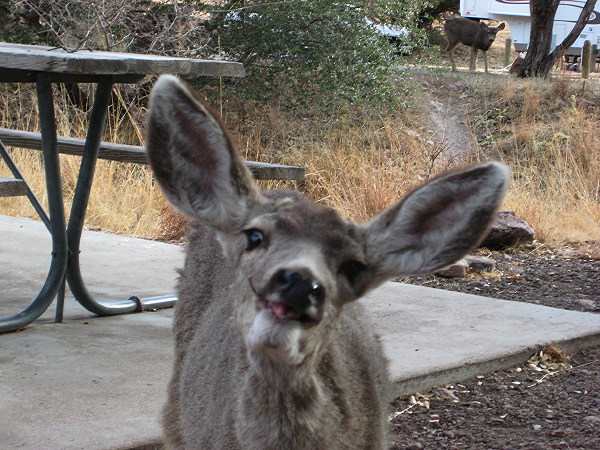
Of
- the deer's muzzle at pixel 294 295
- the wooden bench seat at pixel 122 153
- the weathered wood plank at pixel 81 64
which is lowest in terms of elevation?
the wooden bench seat at pixel 122 153

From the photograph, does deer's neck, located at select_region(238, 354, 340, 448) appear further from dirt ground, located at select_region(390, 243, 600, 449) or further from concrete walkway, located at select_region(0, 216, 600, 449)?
dirt ground, located at select_region(390, 243, 600, 449)

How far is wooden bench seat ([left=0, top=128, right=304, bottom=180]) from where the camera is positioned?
5.23 m

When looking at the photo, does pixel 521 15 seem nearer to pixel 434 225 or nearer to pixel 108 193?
pixel 108 193

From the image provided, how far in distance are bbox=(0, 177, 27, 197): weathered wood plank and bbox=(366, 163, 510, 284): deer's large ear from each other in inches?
91.7

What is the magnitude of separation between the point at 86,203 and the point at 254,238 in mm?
2700

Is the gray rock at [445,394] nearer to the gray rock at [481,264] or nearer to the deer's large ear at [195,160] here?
the deer's large ear at [195,160]

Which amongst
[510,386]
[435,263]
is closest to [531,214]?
[510,386]

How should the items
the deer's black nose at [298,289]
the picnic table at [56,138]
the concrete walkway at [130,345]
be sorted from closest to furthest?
the deer's black nose at [298,289] < the concrete walkway at [130,345] < the picnic table at [56,138]

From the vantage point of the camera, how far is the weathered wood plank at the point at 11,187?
4.27m

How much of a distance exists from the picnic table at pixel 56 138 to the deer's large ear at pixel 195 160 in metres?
1.72

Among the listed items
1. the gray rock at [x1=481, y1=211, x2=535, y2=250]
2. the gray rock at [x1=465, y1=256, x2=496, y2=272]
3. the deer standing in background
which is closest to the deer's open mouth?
the gray rock at [x1=465, y1=256, x2=496, y2=272]

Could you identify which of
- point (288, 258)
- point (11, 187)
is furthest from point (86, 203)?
point (288, 258)

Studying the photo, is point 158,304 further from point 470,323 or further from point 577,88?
point 577,88

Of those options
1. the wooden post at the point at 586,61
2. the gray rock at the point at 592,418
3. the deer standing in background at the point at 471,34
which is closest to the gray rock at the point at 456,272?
the gray rock at the point at 592,418
